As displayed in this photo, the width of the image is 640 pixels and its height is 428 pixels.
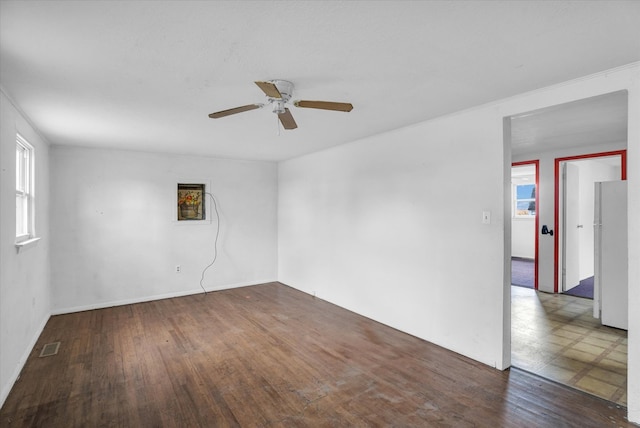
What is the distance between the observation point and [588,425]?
2.07m

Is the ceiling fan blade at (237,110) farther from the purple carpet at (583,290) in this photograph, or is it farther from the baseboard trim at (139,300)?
the purple carpet at (583,290)

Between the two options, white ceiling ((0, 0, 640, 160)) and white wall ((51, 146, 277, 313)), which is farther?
white wall ((51, 146, 277, 313))

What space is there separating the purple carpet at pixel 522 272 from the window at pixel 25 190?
7170mm

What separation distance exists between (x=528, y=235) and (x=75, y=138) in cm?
986

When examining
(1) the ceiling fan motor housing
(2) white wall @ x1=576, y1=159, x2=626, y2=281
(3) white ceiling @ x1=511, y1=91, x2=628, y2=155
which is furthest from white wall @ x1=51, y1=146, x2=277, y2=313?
(2) white wall @ x1=576, y1=159, x2=626, y2=281

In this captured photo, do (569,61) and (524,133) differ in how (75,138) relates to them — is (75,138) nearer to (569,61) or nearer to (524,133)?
(569,61)

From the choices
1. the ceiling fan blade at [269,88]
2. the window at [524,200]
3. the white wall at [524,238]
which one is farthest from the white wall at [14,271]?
the window at [524,200]

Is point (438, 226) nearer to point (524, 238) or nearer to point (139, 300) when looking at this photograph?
point (139, 300)

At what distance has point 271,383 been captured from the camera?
8.59 ft

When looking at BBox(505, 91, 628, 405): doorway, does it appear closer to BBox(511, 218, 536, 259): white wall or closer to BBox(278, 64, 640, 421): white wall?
BBox(278, 64, 640, 421): white wall

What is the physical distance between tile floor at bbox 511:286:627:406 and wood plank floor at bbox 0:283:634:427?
244 millimetres

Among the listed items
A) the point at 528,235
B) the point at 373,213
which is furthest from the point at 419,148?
the point at 528,235

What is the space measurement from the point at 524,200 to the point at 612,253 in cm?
558

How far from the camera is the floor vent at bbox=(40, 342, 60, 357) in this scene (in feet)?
10.4
